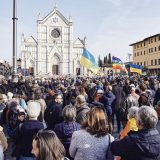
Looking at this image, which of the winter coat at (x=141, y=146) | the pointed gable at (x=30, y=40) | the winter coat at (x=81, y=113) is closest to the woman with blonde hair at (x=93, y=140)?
the winter coat at (x=141, y=146)

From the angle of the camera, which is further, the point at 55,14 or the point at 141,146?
the point at 55,14

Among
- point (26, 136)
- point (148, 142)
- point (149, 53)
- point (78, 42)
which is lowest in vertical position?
point (26, 136)

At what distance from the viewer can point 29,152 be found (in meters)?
5.42

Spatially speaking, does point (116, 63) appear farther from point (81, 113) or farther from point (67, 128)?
point (67, 128)

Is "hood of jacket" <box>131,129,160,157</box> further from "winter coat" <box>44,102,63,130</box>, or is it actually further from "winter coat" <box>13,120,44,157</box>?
"winter coat" <box>44,102,63,130</box>

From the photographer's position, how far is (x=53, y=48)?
7906 cm

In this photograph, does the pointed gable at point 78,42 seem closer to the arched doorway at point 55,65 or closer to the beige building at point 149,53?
the arched doorway at point 55,65

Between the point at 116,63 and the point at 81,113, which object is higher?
the point at 116,63

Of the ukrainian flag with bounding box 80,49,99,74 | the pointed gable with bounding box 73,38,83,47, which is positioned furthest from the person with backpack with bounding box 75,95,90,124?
the pointed gable with bounding box 73,38,83,47

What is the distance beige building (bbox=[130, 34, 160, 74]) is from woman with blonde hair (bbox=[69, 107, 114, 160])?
2750 inches

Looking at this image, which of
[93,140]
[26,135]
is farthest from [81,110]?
[93,140]

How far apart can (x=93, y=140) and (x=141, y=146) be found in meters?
0.69

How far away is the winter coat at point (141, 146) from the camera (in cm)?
412

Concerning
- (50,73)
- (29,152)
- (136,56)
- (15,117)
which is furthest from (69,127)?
(136,56)
